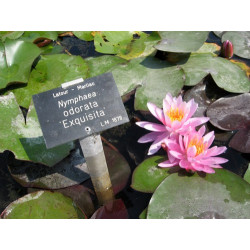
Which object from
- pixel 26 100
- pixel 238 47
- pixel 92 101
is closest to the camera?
pixel 92 101

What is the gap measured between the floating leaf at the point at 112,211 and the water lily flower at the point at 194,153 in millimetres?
356

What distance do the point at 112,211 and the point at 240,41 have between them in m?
2.06

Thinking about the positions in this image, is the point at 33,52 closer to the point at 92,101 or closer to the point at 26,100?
the point at 26,100

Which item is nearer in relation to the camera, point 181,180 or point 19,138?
point 181,180

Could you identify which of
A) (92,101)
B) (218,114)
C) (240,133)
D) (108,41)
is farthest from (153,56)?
(92,101)

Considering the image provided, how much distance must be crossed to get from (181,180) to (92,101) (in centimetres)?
68

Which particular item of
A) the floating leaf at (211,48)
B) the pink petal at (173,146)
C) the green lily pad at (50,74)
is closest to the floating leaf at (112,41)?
the green lily pad at (50,74)

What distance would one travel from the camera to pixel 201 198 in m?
1.46

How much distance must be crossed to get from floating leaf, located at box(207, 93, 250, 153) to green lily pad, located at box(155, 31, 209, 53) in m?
0.51

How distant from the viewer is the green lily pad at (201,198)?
55.9 inches

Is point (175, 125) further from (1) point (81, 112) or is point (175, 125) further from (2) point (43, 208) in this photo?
(2) point (43, 208)

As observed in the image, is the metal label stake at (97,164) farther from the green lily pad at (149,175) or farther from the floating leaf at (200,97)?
the floating leaf at (200,97)

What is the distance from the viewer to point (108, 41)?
266cm

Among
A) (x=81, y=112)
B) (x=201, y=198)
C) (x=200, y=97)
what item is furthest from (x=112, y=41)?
(x=201, y=198)
